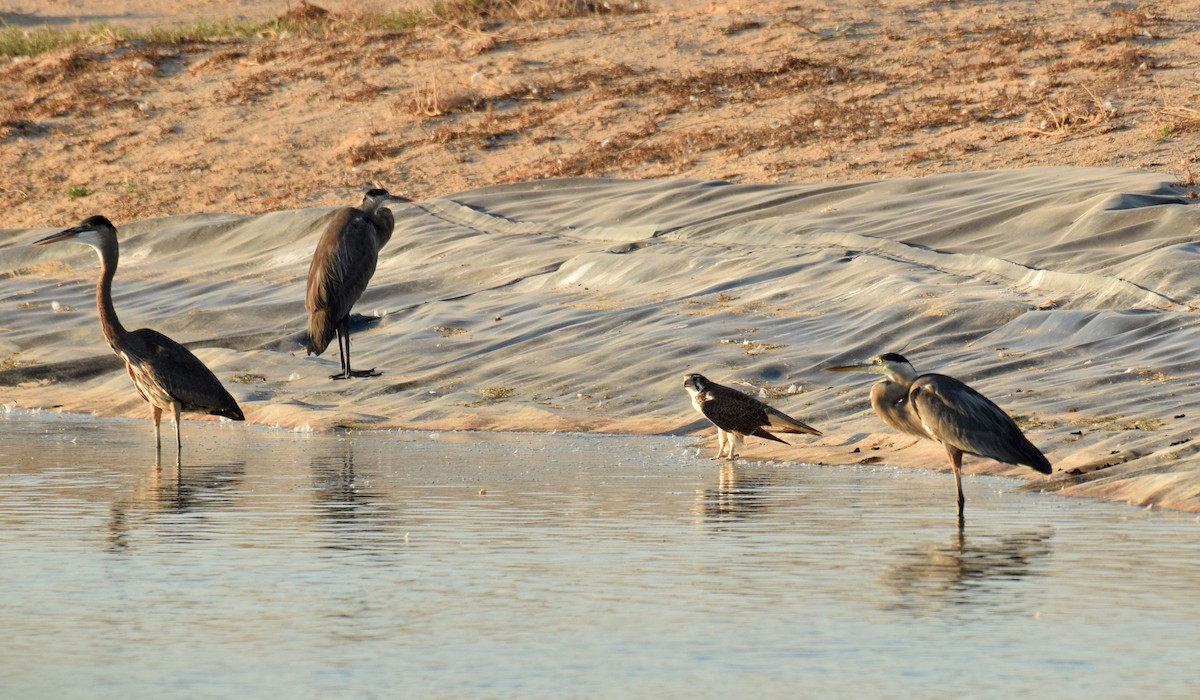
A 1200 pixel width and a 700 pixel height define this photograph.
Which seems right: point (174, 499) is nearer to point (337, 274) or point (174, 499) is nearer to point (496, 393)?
point (496, 393)

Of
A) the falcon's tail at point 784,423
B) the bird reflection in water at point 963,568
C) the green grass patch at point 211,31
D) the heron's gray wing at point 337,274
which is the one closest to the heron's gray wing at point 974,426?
the bird reflection in water at point 963,568

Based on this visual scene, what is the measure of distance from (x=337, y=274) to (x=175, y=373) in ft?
10.0

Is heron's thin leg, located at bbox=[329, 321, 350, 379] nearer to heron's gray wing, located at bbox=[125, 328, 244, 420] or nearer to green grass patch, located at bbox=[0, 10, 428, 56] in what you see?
heron's gray wing, located at bbox=[125, 328, 244, 420]

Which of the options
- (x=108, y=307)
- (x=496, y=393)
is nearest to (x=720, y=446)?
(x=496, y=393)

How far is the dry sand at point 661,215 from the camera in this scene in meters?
14.6

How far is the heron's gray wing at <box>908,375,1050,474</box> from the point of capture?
10055 millimetres

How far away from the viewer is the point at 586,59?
3234 cm

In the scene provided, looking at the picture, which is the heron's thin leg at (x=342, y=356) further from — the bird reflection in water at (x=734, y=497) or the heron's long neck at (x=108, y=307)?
the bird reflection in water at (x=734, y=497)

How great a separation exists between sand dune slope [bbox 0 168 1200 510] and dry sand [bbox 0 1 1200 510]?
0.05 meters

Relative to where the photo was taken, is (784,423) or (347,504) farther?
(784,423)

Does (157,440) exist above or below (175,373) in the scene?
below

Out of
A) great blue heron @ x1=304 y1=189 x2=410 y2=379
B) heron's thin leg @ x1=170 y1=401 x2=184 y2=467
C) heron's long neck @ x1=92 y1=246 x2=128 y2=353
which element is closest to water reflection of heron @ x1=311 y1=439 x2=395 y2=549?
heron's thin leg @ x1=170 y1=401 x2=184 y2=467

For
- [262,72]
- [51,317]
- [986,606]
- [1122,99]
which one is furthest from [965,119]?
[986,606]

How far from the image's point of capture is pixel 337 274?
55.3ft
